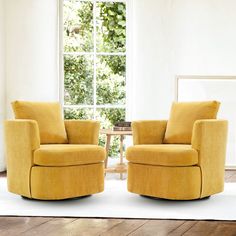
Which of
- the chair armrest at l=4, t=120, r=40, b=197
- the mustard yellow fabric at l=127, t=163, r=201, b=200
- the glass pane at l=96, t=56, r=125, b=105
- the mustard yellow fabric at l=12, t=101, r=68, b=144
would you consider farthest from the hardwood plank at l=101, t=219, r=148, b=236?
the glass pane at l=96, t=56, r=125, b=105

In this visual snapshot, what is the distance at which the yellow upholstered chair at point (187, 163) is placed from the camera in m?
4.16

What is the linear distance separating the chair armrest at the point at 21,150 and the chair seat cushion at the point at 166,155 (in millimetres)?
883

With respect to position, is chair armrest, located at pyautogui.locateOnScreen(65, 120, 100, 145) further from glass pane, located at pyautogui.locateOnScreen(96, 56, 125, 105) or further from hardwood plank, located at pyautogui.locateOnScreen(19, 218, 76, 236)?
glass pane, located at pyautogui.locateOnScreen(96, 56, 125, 105)

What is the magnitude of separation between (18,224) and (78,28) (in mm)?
3988

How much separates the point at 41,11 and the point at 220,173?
3.41 metres

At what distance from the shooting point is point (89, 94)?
6.95 metres

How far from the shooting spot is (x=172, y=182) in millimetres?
4172

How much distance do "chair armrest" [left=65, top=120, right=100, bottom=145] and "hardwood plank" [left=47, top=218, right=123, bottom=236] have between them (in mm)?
1322

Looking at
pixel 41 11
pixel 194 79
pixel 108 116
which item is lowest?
pixel 108 116

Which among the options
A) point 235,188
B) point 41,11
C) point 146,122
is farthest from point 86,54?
point 235,188

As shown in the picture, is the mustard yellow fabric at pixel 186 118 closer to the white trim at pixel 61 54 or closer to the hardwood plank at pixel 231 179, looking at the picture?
the hardwood plank at pixel 231 179

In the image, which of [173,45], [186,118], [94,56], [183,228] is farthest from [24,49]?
[183,228]

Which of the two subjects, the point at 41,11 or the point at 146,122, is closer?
the point at 146,122

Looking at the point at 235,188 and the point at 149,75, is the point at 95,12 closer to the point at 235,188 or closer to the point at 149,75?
the point at 149,75
